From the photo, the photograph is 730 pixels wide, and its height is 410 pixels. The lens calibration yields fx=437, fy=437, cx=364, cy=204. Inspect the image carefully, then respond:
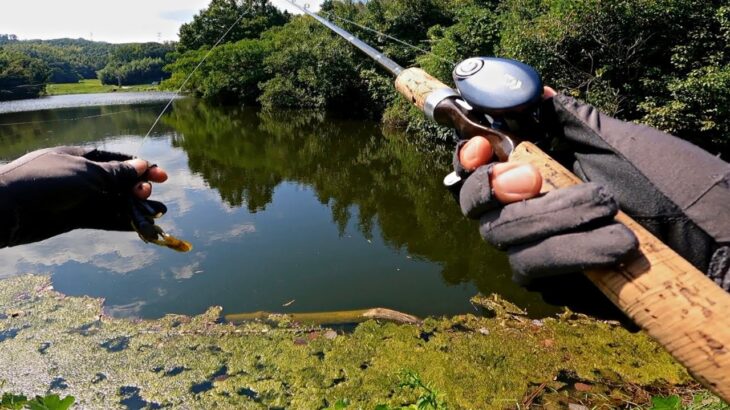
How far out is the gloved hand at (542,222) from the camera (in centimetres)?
73

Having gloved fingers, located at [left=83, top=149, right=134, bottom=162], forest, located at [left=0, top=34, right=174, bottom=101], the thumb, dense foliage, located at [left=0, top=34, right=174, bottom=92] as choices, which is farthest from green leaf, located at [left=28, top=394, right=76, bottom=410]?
dense foliage, located at [left=0, top=34, right=174, bottom=92]

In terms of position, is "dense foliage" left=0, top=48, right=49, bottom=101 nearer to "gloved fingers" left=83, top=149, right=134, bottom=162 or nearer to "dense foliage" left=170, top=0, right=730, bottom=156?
"dense foliage" left=170, top=0, right=730, bottom=156

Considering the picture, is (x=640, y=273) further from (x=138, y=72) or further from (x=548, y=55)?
(x=138, y=72)

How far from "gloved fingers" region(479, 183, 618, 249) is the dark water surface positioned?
4.81 meters

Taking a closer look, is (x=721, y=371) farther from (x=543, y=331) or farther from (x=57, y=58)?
(x=57, y=58)

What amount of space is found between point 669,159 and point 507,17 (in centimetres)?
1334

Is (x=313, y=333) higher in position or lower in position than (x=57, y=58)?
lower

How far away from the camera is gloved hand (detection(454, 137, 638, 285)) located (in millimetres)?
733

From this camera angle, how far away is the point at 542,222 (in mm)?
782

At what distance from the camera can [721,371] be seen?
60cm

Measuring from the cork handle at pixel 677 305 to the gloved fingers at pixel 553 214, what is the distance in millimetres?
80

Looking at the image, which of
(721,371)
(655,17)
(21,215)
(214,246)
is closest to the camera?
(721,371)

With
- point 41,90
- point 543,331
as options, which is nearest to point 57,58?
point 41,90

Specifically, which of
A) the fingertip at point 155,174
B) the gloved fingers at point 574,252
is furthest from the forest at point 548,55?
the gloved fingers at point 574,252
